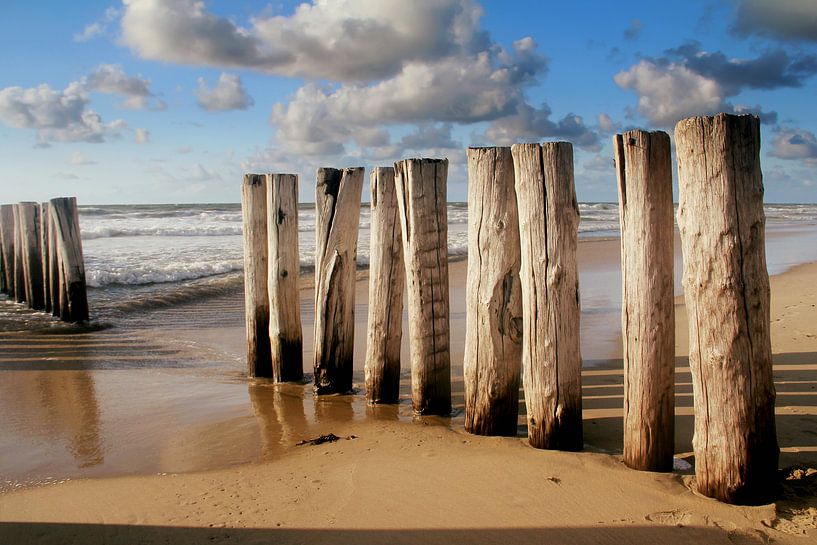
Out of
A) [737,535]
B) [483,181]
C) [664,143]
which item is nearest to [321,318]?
[483,181]

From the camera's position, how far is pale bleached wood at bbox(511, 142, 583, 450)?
4.09m

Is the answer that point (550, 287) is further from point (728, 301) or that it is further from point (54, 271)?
point (54, 271)

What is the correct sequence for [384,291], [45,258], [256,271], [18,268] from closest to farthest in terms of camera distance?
1. [384,291]
2. [256,271]
3. [45,258]
4. [18,268]

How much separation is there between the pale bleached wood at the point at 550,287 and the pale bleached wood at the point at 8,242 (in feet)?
38.9

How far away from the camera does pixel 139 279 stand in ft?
46.7

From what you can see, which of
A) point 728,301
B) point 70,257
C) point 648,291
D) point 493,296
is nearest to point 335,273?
point 493,296

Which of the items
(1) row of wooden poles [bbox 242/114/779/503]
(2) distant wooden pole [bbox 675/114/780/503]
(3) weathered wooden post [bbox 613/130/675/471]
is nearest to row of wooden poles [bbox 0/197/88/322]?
(1) row of wooden poles [bbox 242/114/779/503]

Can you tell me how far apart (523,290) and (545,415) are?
0.79 metres

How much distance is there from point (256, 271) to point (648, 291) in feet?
13.0

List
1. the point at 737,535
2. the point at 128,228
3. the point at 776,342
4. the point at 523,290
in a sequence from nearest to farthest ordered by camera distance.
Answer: the point at 737,535
the point at 523,290
the point at 776,342
the point at 128,228

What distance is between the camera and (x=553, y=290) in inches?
162

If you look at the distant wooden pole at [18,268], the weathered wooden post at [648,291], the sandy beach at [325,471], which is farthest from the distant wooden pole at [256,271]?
the distant wooden pole at [18,268]

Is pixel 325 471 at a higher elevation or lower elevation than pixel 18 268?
lower

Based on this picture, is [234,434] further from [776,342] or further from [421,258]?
[776,342]
